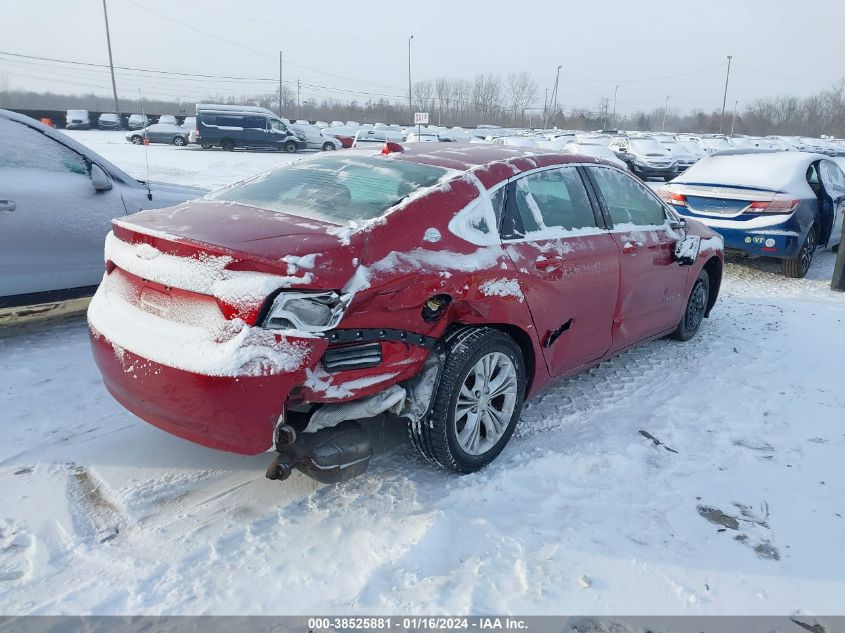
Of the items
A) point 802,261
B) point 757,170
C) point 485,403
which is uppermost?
point 757,170

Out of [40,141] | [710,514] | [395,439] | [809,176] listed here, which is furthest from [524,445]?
[809,176]

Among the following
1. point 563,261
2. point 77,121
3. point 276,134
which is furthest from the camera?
point 77,121

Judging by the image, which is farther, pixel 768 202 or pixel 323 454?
pixel 768 202

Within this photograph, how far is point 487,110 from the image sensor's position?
91375 millimetres

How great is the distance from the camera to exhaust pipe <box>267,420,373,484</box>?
2668 millimetres

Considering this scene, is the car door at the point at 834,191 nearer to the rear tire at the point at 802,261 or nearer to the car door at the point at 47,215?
the rear tire at the point at 802,261

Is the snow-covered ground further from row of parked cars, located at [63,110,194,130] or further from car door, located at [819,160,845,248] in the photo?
row of parked cars, located at [63,110,194,130]

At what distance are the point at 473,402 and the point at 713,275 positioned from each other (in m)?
3.57

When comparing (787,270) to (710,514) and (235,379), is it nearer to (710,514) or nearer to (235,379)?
(710,514)

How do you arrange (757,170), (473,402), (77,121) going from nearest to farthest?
(473,402), (757,170), (77,121)

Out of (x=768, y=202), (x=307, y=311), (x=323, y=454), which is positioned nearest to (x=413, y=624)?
(x=323, y=454)

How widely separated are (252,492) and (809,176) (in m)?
8.31

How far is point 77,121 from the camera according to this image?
45656 millimetres

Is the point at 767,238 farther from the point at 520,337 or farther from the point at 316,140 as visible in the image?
the point at 316,140
